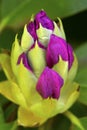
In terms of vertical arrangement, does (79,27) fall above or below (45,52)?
below

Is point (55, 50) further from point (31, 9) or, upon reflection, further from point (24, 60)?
point (31, 9)

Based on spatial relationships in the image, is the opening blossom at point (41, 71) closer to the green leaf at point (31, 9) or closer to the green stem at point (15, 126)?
the green stem at point (15, 126)

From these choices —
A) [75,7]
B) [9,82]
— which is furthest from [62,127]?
[75,7]

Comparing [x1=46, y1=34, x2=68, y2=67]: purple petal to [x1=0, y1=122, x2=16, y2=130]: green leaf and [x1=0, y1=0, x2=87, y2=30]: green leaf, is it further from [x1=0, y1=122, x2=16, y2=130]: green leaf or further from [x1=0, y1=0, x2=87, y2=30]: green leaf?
[x1=0, y1=0, x2=87, y2=30]: green leaf

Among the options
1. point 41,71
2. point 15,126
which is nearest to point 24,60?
point 41,71

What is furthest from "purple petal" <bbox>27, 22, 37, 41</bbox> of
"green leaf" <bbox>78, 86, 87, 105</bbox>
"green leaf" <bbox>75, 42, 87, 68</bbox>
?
"green leaf" <bbox>75, 42, 87, 68</bbox>

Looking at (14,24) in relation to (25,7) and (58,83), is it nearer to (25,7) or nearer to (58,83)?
(25,7)
